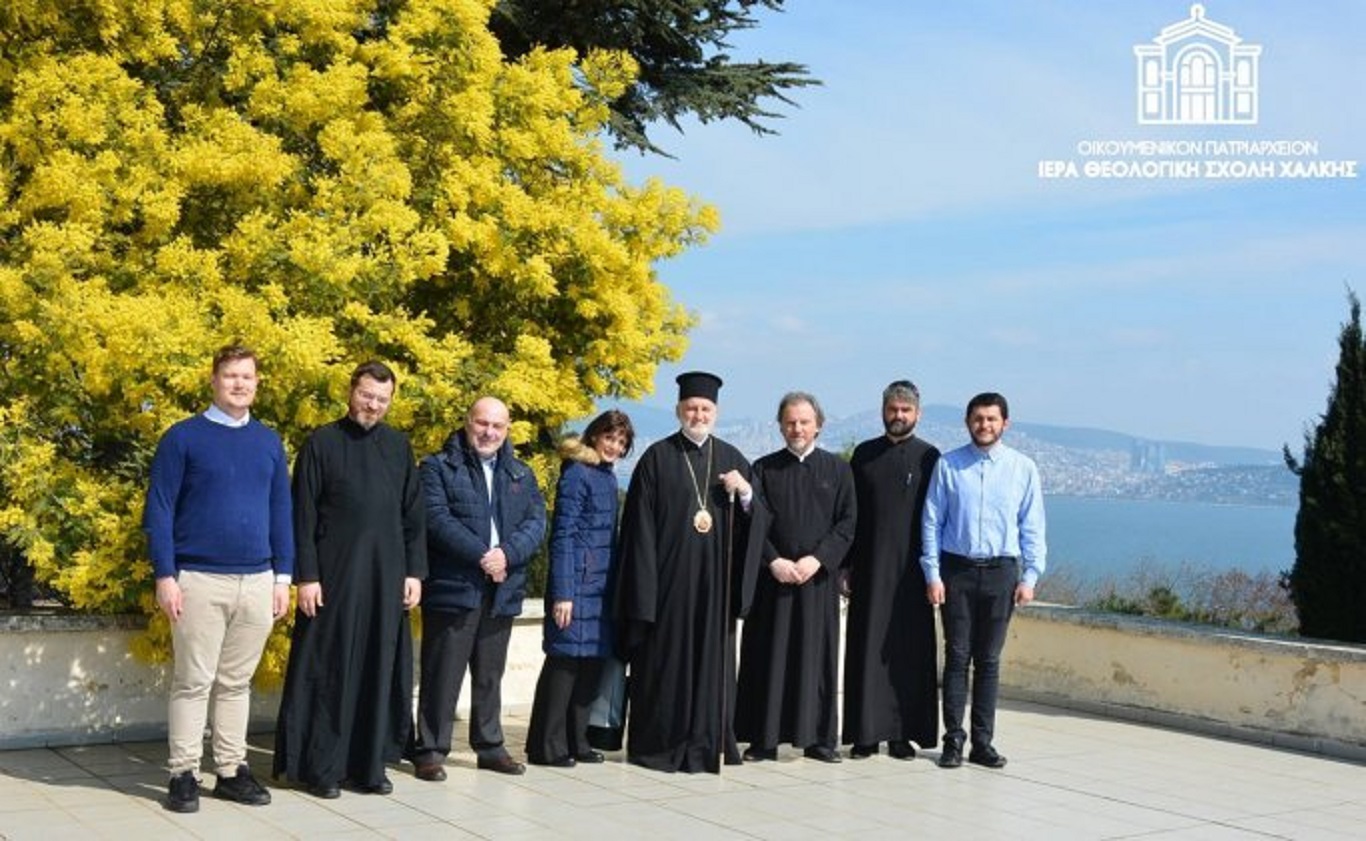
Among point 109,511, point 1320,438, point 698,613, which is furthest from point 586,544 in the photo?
point 1320,438

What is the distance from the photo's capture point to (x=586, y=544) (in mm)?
7695

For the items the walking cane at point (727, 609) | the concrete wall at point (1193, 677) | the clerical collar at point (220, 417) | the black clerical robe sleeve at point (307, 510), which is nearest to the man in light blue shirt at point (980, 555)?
the walking cane at point (727, 609)

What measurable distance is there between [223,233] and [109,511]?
5.93 ft

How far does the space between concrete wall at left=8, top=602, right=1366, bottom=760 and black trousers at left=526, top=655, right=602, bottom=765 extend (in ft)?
3.26

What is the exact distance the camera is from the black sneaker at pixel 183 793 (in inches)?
250

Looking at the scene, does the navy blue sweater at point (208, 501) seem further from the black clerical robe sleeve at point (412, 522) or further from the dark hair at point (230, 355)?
the black clerical robe sleeve at point (412, 522)

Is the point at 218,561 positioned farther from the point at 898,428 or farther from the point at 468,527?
the point at 898,428

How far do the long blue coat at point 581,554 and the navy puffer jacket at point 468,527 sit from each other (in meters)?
0.18

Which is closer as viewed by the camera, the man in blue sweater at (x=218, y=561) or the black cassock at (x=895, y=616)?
the man in blue sweater at (x=218, y=561)

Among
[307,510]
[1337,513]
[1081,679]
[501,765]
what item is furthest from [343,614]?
[1337,513]

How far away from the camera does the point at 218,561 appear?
6391 mm

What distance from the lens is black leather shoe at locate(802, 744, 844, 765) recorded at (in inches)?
319

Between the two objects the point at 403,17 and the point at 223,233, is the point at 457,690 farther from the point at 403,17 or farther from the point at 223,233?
the point at 403,17

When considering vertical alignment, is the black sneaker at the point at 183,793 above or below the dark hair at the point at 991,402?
Result: below
